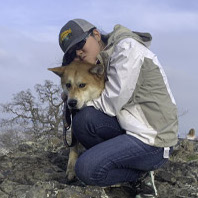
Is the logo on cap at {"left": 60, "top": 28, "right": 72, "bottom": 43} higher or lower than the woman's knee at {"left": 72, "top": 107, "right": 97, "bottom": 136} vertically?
higher

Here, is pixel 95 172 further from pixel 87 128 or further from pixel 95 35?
pixel 95 35

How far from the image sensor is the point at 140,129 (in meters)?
3.38

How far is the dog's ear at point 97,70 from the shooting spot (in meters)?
3.80

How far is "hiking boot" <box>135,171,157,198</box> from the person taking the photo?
12.2 feet

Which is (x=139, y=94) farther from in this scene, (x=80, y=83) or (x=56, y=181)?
(x=56, y=181)

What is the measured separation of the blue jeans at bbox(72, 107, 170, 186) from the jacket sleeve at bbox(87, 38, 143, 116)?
0.95 feet

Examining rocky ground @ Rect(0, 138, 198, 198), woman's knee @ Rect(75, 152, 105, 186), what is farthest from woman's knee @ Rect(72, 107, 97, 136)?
rocky ground @ Rect(0, 138, 198, 198)

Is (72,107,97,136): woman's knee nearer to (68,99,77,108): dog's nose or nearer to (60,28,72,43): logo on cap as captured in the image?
(68,99,77,108): dog's nose

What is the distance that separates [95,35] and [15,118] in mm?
10671

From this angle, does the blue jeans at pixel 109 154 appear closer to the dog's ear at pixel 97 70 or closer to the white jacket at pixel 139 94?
the white jacket at pixel 139 94

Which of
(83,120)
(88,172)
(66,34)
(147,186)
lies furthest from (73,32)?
(147,186)

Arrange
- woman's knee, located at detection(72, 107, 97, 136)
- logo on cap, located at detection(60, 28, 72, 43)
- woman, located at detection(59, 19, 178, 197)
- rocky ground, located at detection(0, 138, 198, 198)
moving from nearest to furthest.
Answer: rocky ground, located at detection(0, 138, 198, 198) → woman, located at detection(59, 19, 178, 197) → woman's knee, located at detection(72, 107, 97, 136) → logo on cap, located at detection(60, 28, 72, 43)

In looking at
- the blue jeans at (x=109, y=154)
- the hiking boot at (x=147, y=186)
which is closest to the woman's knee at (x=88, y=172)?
the blue jeans at (x=109, y=154)

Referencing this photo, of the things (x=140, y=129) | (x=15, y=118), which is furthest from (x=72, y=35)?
(x=15, y=118)
